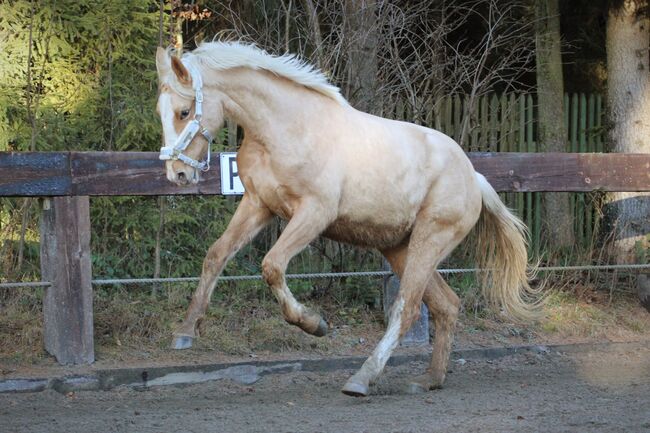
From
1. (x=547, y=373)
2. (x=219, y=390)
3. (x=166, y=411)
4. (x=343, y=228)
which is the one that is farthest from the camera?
(x=547, y=373)

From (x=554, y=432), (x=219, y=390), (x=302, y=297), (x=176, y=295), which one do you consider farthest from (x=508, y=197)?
(x=554, y=432)

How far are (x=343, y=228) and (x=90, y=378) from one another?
1954mm

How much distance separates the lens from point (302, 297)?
25.1ft

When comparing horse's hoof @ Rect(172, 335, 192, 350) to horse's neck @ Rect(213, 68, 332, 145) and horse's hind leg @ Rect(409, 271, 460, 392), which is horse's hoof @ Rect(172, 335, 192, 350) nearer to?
horse's neck @ Rect(213, 68, 332, 145)

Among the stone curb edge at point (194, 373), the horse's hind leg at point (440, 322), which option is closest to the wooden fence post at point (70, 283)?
the stone curb edge at point (194, 373)

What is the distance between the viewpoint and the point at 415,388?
581cm

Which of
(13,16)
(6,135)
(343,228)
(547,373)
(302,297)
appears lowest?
(547,373)

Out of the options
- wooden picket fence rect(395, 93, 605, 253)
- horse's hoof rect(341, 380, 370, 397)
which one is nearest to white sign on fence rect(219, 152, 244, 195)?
horse's hoof rect(341, 380, 370, 397)

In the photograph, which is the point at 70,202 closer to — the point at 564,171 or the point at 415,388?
the point at 415,388

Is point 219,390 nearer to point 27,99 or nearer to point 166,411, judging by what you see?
point 166,411

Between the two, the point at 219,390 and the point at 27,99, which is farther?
the point at 27,99

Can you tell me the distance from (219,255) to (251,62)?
1.19m

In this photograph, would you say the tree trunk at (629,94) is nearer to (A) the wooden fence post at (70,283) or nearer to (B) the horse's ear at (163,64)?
(A) the wooden fence post at (70,283)

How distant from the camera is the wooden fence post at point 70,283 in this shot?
5.96 metres
